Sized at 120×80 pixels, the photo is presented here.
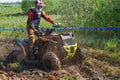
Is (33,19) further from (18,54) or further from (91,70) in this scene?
(91,70)

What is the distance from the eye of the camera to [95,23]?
736 inches

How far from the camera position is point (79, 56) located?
1087cm

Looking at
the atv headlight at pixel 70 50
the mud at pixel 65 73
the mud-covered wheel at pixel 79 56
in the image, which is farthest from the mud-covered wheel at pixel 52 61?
the mud-covered wheel at pixel 79 56

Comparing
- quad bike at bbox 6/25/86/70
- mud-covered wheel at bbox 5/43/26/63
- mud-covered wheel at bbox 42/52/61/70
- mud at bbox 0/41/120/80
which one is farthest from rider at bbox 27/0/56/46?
mud at bbox 0/41/120/80

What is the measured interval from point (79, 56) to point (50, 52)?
97 cm

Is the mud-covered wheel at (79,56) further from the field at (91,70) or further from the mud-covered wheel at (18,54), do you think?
the mud-covered wheel at (18,54)

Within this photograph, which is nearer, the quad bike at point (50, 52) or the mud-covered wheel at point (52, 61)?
the mud-covered wheel at point (52, 61)

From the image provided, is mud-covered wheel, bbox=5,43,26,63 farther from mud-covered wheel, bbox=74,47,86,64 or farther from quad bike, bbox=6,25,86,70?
mud-covered wheel, bbox=74,47,86,64

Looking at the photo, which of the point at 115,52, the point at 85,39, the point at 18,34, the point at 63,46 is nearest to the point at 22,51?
the point at 63,46

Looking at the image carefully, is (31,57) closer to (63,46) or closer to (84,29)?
(63,46)

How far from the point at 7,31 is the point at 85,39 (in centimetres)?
522

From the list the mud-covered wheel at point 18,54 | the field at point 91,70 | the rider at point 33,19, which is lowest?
the field at point 91,70

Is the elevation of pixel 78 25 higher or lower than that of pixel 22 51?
lower

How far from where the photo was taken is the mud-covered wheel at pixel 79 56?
1079 centimetres
